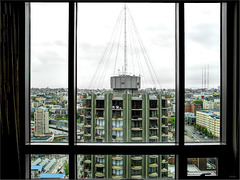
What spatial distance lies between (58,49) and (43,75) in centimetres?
31

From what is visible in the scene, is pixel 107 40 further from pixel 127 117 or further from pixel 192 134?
pixel 192 134

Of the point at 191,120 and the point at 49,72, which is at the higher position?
the point at 49,72

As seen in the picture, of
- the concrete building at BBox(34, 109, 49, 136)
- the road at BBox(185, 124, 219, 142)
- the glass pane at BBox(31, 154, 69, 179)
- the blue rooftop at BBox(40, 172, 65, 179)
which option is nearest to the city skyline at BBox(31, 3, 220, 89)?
the concrete building at BBox(34, 109, 49, 136)

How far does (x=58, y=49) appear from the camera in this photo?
1669 mm

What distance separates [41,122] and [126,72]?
39.5 inches

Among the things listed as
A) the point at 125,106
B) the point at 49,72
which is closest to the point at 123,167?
the point at 125,106

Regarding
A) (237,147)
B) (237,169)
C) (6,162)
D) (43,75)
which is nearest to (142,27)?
(43,75)

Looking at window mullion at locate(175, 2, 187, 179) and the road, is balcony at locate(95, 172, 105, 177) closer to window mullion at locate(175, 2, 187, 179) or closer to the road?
window mullion at locate(175, 2, 187, 179)

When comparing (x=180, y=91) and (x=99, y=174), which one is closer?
(x=180, y=91)

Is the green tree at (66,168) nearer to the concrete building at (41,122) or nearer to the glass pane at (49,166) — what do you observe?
the glass pane at (49,166)

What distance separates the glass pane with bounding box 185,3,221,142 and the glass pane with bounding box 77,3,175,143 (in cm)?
17

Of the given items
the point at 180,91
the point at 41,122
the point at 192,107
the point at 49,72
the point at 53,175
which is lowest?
the point at 53,175

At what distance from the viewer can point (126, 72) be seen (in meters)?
1.69

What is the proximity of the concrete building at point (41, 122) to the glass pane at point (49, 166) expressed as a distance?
0.24 metres
